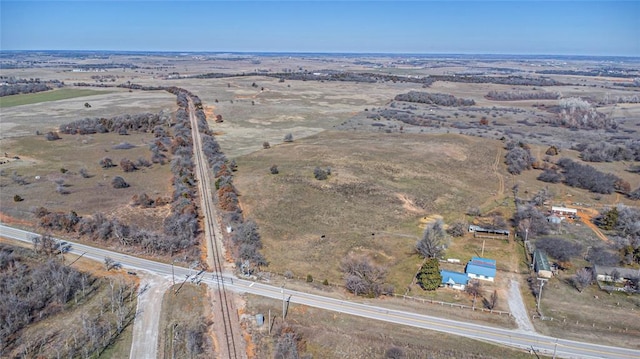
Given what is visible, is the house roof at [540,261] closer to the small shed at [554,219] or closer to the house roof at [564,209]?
the small shed at [554,219]

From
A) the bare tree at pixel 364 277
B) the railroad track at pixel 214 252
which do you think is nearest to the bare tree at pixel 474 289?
the bare tree at pixel 364 277

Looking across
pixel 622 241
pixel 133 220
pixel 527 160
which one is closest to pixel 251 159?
pixel 133 220

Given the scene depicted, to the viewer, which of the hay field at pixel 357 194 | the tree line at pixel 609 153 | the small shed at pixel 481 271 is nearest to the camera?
the small shed at pixel 481 271

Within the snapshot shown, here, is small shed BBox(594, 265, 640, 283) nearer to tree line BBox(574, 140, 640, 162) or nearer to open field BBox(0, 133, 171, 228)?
open field BBox(0, 133, 171, 228)

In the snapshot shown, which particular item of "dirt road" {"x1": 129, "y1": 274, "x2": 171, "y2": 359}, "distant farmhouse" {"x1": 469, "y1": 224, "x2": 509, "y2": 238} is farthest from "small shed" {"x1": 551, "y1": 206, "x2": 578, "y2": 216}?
"dirt road" {"x1": 129, "y1": 274, "x2": 171, "y2": 359}

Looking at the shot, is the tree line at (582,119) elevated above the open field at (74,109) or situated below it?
below

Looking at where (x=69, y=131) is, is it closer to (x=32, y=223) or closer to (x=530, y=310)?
(x=32, y=223)

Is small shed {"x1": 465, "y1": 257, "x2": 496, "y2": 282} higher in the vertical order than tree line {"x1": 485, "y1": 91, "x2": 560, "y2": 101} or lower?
lower
